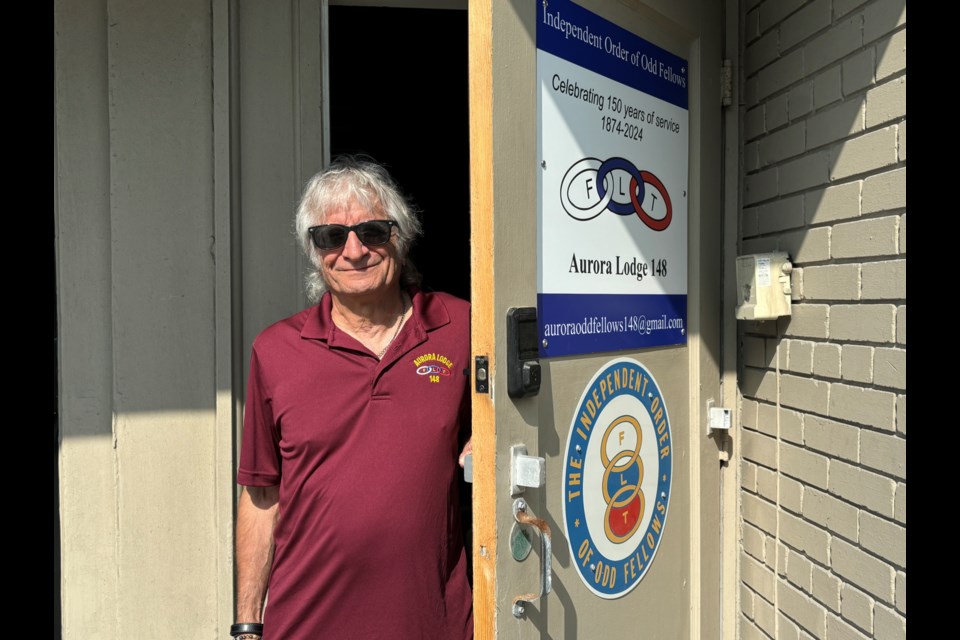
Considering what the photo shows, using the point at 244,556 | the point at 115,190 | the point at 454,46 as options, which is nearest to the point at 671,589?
the point at 244,556

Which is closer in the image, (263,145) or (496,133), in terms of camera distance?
(496,133)

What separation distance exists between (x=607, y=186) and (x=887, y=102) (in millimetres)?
712

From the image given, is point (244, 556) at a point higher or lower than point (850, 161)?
lower

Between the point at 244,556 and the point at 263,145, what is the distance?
52.8 inches

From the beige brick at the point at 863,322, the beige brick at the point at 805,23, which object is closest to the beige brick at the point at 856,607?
the beige brick at the point at 863,322

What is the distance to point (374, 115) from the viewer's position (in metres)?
5.00

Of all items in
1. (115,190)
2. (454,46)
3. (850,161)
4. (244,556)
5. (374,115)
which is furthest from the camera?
(374,115)

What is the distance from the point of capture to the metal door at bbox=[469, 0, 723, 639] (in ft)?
5.13

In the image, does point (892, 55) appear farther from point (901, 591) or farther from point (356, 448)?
point (356, 448)

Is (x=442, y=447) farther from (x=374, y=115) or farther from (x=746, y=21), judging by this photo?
(x=374, y=115)

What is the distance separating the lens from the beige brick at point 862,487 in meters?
1.79

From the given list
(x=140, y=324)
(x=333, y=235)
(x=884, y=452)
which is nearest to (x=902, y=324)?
(x=884, y=452)

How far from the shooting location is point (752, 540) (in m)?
2.36

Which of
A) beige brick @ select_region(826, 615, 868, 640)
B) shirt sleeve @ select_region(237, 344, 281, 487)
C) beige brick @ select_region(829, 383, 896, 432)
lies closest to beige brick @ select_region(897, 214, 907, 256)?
beige brick @ select_region(829, 383, 896, 432)
